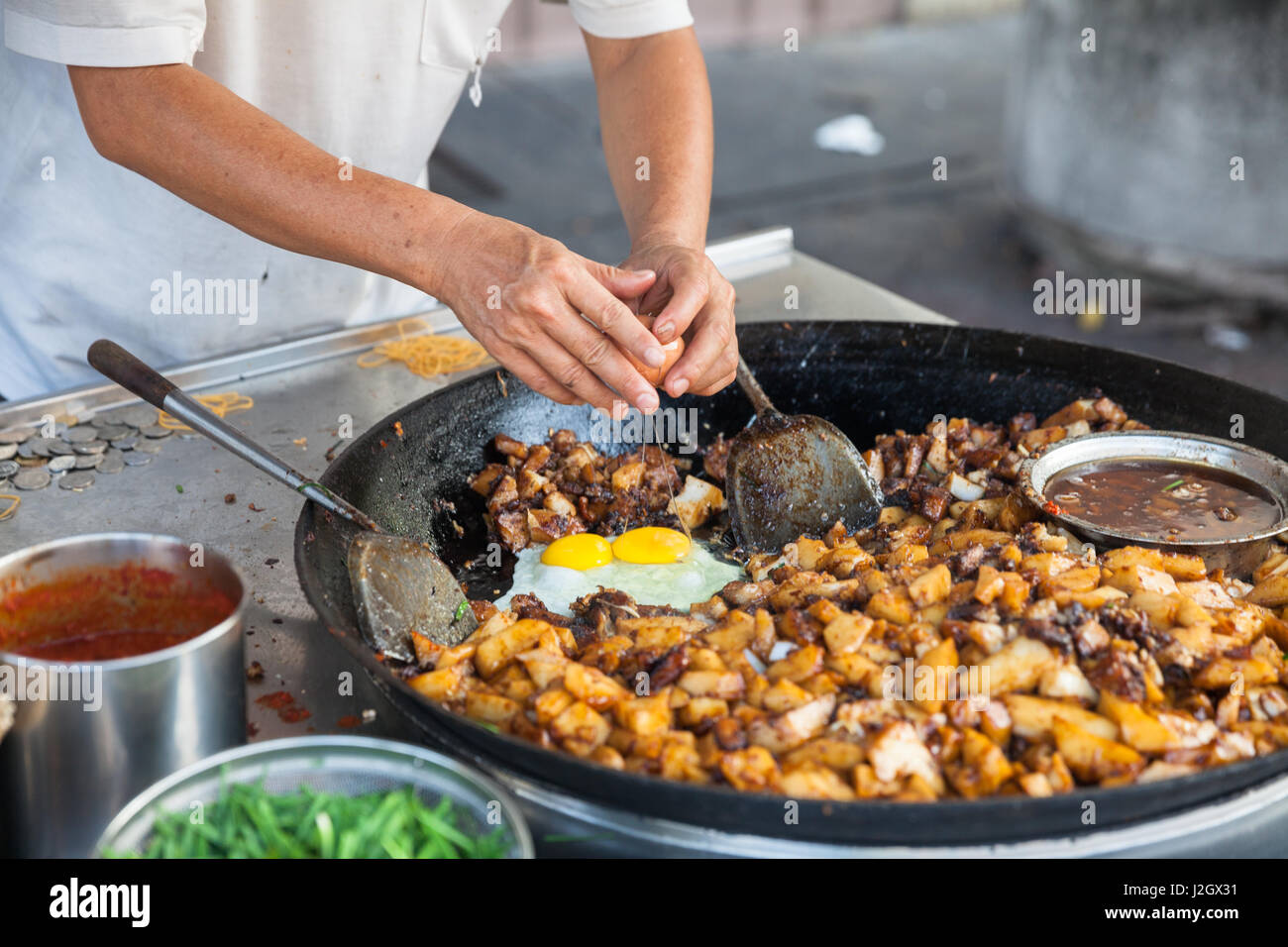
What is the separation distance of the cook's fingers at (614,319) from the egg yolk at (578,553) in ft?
1.33

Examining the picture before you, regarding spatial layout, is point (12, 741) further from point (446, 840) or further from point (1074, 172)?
point (1074, 172)

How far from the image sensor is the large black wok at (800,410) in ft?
4.50

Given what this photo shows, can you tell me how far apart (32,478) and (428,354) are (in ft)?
2.94

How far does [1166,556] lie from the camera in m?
1.86

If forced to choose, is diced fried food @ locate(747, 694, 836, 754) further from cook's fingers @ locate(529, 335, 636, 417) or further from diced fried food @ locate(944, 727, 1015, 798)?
cook's fingers @ locate(529, 335, 636, 417)

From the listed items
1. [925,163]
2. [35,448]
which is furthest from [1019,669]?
[925,163]

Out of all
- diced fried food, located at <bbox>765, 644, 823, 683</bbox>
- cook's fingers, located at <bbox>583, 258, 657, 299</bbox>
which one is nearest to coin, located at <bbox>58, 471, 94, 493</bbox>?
cook's fingers, located at <bbox>583, 258, 657, 299</bbox>

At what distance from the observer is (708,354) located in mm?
2072

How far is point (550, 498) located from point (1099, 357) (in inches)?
46.5

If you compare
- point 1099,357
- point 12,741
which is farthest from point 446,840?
point 1099,357

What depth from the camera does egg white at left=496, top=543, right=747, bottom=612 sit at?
6.94 feet

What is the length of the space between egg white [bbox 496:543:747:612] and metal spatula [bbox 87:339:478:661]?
24 cm

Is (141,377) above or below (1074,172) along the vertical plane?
below

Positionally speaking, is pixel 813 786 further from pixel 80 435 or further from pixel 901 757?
pixel 80 435
